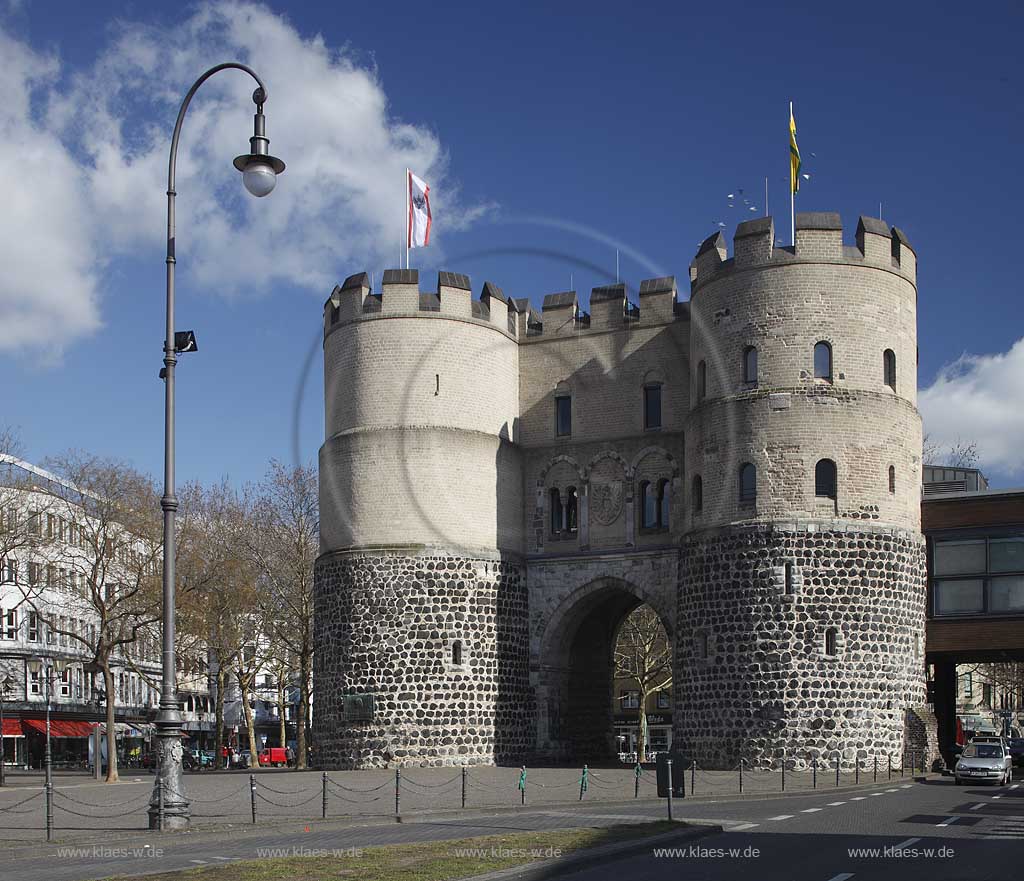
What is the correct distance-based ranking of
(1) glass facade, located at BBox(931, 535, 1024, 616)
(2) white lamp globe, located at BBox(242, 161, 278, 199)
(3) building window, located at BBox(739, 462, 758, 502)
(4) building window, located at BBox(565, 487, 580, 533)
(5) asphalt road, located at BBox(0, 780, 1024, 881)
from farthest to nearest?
(4) building window, located at BBox(565, 487, 580, 533), (1) glass facade, located at BBox(931, 535, 1024, 616), (3) building window, located at BBox(739, 462, 758, 502), (2) white lamp globe, located at BBox(242, 161, 278, 199), (5) asphalt road, located at BBox(0, 780, 1024, 881)

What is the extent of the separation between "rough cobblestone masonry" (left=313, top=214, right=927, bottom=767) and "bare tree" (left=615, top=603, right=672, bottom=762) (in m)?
18.1

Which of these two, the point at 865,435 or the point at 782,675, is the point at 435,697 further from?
the point at 865,435

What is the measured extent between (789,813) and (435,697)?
19910mm

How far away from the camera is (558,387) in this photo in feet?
161

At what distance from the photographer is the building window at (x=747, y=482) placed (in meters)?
41.5

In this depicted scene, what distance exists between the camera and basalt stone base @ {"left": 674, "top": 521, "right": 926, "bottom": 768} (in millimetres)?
39844

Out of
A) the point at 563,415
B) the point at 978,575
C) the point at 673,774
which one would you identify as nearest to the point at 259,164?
the point at 673,774

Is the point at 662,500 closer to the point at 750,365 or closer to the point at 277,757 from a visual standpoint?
the point at 750,365

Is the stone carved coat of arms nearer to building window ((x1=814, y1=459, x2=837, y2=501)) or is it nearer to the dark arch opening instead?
the dark arch opening

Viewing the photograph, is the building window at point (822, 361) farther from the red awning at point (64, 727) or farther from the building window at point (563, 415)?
the red awning at point (64, 727)

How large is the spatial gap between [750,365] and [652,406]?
19.9 ft

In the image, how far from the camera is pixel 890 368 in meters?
42.6

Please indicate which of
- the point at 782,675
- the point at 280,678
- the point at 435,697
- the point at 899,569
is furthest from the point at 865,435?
the point at 280,678

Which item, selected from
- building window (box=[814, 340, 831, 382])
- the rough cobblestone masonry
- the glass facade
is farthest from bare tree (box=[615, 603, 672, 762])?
building window (box=[814, 340, 831, 382])
